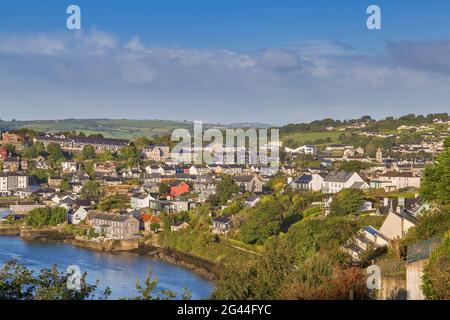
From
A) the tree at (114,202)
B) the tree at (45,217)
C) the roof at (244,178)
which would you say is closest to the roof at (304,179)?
the roof at (244,178)

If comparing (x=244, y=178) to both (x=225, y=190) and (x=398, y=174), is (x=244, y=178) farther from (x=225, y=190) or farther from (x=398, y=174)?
(x=398, y=174)

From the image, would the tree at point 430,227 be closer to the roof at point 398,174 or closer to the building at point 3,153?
the roof at point 398,174

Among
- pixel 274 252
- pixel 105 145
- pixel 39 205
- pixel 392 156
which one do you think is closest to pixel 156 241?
pixel 39 205

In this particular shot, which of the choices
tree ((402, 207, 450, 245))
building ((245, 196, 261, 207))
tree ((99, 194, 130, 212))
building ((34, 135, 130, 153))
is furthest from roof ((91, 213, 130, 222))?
building ((34, 135, 130, 153))

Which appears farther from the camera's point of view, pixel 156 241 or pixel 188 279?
pixel 156 241

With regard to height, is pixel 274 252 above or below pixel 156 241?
above
